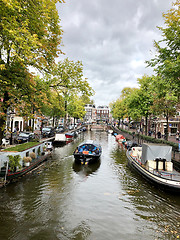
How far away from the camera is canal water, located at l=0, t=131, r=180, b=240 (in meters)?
7.51

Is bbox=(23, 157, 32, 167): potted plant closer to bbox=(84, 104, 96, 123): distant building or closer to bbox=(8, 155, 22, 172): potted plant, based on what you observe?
bbox=(8, 155, 22, 172): potted plant

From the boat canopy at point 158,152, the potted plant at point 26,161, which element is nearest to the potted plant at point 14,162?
the potted plant at point 26,161

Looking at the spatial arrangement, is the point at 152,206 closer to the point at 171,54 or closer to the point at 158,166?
the point at 158,166

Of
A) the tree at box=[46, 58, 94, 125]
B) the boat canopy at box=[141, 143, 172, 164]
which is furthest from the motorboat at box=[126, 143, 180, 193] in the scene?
the tree at box=[46, 58, 94, 125]

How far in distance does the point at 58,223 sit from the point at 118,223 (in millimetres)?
2953

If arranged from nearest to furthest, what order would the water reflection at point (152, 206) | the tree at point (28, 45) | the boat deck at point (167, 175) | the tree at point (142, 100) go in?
the water reflection at point (152, 206) < the tree at point (28, 45) < the boat deck at point (167, 175) < the tree at point (142, 100)

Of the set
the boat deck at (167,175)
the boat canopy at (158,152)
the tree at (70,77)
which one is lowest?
the boat deck at (167,175)

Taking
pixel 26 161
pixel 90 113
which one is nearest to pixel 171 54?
pixel 26 161

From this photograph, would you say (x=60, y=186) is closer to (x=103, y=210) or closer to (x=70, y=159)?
(x=103, y=210)

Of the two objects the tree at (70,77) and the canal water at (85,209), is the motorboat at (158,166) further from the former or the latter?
the tree at (70,77)

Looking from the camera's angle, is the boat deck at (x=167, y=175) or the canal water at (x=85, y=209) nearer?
the canal water at (x=85, y=209)

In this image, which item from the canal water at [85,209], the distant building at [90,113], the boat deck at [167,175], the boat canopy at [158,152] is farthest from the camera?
the distant building at [90,113]

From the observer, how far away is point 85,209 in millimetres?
9586

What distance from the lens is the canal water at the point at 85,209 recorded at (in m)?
7.51
